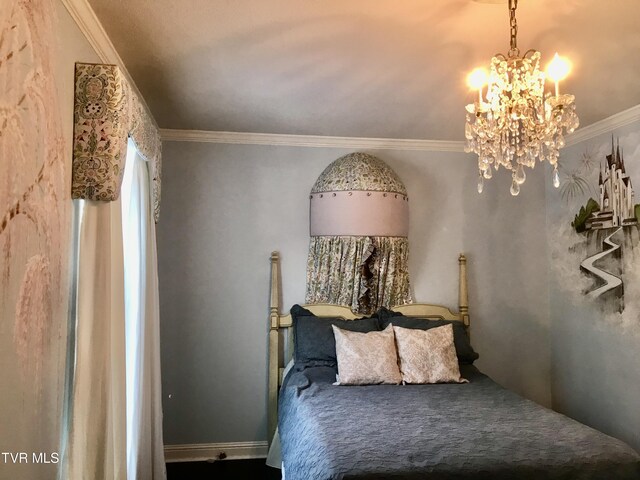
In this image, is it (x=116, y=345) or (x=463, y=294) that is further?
(x=463, y=294)

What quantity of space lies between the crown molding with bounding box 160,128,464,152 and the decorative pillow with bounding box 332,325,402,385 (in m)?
1.48

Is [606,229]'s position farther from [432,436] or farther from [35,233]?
[35,233]

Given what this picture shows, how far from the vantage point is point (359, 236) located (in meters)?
3.25

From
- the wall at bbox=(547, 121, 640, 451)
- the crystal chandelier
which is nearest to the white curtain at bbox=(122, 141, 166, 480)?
the crystal chandelier

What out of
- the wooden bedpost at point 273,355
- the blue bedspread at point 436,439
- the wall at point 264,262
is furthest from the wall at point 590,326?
the wooden bedpost at point 273,355

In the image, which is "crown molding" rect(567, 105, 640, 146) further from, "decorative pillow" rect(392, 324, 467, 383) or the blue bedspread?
the blue bedspread

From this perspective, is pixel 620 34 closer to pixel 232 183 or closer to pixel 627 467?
pixel 627 467

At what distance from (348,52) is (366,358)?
1.76 metres

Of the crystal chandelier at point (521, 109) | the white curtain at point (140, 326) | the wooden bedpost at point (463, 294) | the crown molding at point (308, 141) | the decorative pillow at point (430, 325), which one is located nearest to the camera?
the crystal chandelier at point (521, 109)

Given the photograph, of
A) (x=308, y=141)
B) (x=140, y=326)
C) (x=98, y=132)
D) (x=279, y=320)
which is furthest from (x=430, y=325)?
(x=98, y=132)

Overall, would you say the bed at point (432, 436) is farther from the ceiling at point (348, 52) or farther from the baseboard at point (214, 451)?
the ceiling at point (348, 52)

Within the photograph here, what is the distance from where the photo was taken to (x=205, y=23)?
1.92m

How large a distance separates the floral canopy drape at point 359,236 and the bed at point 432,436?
70cm

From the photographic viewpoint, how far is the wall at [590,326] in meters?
2.99
